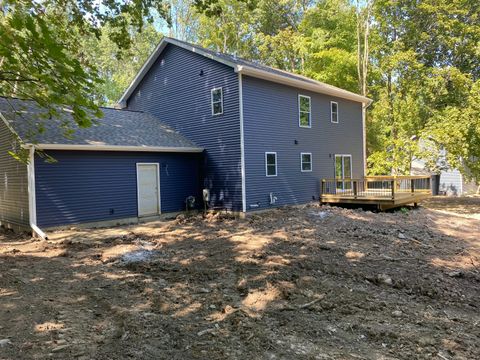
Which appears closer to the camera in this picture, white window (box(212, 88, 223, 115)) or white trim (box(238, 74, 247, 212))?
white trim (box(238, 74, 247, 212))

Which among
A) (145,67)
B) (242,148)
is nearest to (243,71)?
(242,148)

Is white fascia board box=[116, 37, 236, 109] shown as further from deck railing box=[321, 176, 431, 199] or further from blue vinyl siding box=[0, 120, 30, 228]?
deck railing box=[321, 176, 431, 199]

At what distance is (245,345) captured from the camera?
3947mm

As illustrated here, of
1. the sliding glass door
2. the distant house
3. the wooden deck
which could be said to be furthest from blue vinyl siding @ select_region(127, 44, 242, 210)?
the sliding glass door

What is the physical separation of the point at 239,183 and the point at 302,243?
4.94 metres

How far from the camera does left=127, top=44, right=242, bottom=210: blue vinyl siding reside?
1327 centimetres

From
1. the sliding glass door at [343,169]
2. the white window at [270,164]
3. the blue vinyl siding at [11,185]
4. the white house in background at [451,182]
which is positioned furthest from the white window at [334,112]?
the blue vinyl siding at [11,185]

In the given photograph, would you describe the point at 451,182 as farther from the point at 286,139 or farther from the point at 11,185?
the point at 11,185

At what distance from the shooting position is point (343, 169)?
1827cm

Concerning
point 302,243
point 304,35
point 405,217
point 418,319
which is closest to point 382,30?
point 304,35

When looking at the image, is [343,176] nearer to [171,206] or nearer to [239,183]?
[239,183]

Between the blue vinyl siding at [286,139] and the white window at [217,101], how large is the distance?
1074 millimetres

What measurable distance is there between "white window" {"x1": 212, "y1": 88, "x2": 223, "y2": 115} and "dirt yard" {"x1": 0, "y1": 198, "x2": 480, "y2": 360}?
5.50m

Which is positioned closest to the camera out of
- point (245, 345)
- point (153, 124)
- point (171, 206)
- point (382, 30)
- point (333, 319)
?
point (245, 345)
